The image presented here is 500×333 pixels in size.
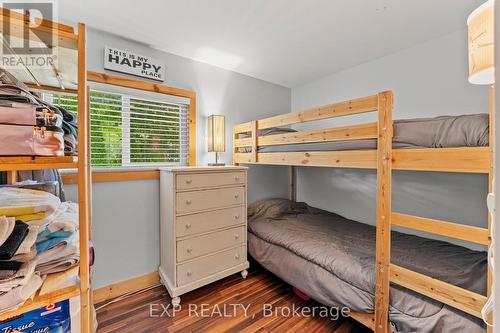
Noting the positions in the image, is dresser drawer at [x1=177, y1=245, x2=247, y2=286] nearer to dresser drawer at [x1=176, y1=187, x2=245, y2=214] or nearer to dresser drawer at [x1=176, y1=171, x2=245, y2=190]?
dresser drawer at [x1=176, y1=187, x2=245, y2=214]

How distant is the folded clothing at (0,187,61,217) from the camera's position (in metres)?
0.76

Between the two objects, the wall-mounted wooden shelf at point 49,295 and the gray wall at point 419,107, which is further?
the gray wall at point 419,107

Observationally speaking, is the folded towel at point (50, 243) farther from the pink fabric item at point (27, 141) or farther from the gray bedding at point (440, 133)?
the gray bedding at point (440, 133)

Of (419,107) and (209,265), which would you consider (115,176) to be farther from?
(419,107)

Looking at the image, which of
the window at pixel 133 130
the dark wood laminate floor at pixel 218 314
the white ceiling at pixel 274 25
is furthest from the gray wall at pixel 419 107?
the window at pixel 133 130

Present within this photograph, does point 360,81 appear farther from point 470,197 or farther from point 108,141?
point 108,141

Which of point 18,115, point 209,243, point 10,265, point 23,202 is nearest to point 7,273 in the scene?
point 10,265

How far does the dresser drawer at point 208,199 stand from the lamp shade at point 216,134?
1.72ft

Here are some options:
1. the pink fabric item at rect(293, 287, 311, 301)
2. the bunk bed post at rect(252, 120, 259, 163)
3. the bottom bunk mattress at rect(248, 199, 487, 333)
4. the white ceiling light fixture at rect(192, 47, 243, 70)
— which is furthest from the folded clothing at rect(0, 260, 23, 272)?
the white ceiling light fixture at rect(192, 47, 243, 70)

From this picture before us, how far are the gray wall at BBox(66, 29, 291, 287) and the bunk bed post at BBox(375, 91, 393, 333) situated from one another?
68.7 inches

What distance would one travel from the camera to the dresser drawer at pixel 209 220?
6.03 feet

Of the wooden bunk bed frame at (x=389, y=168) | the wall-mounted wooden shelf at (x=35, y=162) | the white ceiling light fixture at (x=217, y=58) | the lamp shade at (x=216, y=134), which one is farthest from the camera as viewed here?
the lamp shade at (x=216, y=134)

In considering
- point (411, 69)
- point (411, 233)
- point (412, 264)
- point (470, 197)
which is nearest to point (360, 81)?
point (411, 69)

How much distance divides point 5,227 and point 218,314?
4.99 feet
